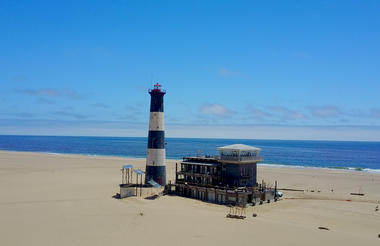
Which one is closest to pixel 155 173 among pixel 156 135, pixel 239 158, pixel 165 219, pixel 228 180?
pixel 156 135


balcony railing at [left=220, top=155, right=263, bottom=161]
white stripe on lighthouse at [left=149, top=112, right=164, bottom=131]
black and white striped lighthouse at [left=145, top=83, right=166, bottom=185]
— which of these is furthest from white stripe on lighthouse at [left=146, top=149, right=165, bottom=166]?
balcony railing at [left=220, top=155, right=263, bottom=161]

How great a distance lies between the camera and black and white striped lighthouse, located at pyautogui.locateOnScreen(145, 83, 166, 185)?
4375 centimetres

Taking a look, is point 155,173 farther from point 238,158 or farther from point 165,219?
point 165,219

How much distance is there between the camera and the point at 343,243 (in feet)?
77.5

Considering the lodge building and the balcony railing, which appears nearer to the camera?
the lodge building

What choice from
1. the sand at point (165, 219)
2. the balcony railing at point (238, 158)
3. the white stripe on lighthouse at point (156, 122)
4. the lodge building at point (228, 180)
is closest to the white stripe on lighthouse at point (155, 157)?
the white stripe on lighthouse at point (156, 122)

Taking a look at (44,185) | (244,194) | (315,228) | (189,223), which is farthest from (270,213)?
(44,185)

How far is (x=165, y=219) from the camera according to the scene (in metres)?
29.5

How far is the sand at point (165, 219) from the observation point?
2408 centimetres

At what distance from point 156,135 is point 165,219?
15.6 metres

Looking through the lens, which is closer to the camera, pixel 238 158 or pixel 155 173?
pixel 238 158

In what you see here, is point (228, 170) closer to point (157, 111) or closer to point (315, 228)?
point (157, 111)

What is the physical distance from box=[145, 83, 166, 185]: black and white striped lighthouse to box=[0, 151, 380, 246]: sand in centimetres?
456

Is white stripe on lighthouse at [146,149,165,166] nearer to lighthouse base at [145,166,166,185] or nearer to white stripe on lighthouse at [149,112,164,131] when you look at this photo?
lighthouse base at [145,166,166,185]
